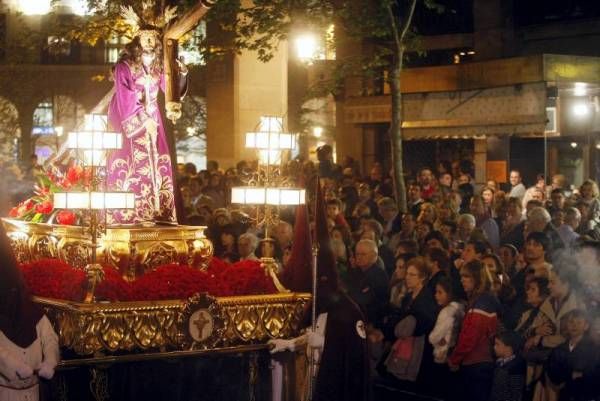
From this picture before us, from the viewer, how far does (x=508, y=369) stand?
36.9ft

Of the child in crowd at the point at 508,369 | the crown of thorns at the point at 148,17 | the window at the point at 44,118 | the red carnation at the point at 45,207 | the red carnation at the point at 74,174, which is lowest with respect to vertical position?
the child in crowd at the point at 508,369

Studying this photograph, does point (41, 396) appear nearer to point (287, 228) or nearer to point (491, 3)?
point (287, 228)

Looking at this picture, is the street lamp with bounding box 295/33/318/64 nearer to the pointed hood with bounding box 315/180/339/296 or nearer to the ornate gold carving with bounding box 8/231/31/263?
the ornate gold carving with bounding box 8/231/31/263

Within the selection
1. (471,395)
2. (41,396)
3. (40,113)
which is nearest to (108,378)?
(41,396)

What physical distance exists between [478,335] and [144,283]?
3.28 meters

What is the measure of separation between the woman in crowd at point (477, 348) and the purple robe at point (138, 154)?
286 centimetres

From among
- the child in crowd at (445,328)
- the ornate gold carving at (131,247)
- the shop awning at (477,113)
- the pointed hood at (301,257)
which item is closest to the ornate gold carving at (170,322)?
the pointed hood at (301,257)

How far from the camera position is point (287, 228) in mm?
14836

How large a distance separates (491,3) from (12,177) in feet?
71.2

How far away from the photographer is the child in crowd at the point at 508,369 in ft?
36.5

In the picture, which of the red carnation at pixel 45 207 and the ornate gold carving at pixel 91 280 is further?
the red carnation at pixel 45 207

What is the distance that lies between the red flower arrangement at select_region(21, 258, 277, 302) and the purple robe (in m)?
0.72

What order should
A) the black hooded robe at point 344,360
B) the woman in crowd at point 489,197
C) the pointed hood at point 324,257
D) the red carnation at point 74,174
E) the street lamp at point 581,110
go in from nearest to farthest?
the black hooded robe at point 344,360 < the pointed hood at point 324,257 < the red carnation at point 74,174 < the woman in crowd at point 489,197 < the street lamp at point 581,110

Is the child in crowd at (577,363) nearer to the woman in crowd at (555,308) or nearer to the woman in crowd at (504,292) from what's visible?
the woman in crowd at (555,308)
